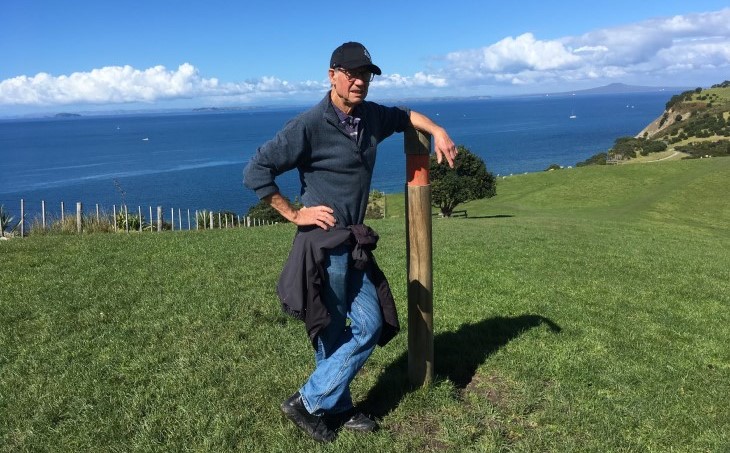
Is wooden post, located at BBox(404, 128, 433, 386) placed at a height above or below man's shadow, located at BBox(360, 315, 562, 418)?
above

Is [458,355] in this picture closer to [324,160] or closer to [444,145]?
[444,145]

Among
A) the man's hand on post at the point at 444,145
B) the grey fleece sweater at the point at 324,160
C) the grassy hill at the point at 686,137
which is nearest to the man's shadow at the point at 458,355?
the grey fleece sweater at the point at 324,160

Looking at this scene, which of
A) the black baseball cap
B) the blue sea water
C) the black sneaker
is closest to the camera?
the black baseball cap

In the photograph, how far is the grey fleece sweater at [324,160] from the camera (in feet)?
11.1

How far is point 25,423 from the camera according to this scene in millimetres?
4059

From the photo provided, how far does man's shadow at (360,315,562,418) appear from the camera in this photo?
4.47 m

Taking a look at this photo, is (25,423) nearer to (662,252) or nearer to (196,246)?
(196,246)

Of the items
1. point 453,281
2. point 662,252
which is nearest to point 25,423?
point 453,281

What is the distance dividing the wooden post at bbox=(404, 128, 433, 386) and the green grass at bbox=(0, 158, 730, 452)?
264 mm

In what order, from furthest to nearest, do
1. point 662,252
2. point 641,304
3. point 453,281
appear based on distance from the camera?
1. point 662,252
2. point 453,281
3. point 641,304

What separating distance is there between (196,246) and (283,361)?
680cm

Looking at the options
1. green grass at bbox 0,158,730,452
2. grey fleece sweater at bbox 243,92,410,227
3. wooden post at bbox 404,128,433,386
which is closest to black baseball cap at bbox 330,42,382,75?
grey fleece sweater at bbox 243,92,410,227

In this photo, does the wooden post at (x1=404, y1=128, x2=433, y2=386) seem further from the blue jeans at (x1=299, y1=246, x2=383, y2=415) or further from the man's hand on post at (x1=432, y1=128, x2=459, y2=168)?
the blue jeans at (x1=299, y1=246, x2=383, y2=415)

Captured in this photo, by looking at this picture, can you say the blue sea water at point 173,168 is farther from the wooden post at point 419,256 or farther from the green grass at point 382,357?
the wooden post at point 419,256
